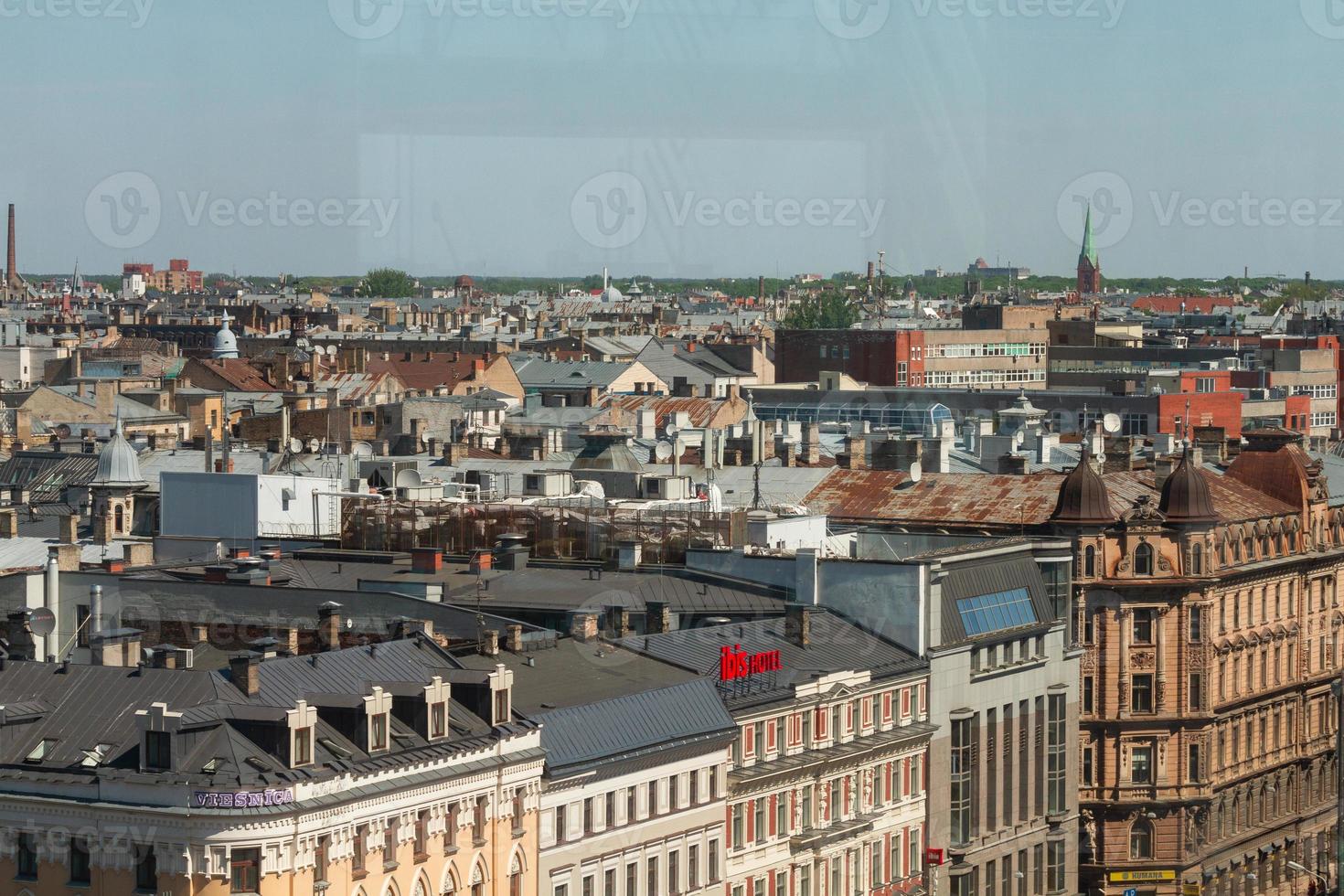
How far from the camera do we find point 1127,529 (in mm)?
55562

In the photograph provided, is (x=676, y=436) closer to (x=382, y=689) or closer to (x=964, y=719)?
(x=964, y=719)

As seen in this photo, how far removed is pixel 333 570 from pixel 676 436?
18.6 meters

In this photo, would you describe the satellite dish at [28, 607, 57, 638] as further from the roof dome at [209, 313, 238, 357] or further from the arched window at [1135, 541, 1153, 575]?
the roof dome at [209, 313, 238, 357]

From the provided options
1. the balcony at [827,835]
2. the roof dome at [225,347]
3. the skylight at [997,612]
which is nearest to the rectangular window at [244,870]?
the balcony at [827,835]

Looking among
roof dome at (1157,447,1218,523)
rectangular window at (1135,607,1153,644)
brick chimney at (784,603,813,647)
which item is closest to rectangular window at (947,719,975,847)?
brick chimney at (784,603,813,647)

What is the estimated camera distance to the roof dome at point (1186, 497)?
185 feet

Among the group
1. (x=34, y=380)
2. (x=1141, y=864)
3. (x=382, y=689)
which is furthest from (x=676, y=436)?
(x=34, y=380)

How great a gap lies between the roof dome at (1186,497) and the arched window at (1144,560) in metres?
0.70

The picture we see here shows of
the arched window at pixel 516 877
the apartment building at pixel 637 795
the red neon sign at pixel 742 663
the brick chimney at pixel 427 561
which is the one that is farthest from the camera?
the brick chimney at pixel 427 561

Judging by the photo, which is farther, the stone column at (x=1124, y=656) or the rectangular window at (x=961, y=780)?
the stone column at (x=1124, y=656)

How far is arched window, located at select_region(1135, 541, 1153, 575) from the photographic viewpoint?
55969mm

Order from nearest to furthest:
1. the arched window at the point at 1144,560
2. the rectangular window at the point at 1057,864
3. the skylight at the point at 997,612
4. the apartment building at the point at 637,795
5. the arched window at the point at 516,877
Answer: the arched window at the point at 516,877
the apartment building at the point at 637,795
the skylight at the point at 997,612
the rectangular window at the point at 1057,864
the arched window at the point at 1144,560

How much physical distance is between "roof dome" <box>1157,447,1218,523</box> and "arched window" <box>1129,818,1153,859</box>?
5.61 m

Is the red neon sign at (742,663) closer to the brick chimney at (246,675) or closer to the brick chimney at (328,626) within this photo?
A: the brick chimney at (328,626)
